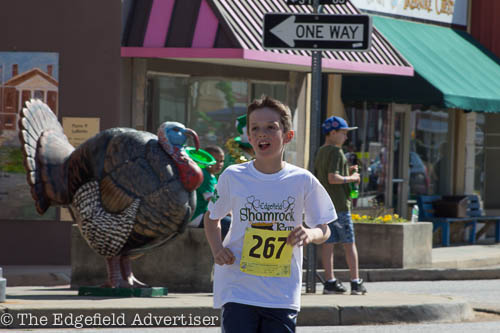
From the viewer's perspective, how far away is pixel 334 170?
36.8ft

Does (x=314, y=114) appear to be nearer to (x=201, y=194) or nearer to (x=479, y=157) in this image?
(x=201, y=194)

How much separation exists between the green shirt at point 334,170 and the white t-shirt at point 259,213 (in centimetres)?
572

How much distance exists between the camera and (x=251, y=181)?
5.45 metres

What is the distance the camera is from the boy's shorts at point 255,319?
5.35 metres

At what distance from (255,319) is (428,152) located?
51.2 feet

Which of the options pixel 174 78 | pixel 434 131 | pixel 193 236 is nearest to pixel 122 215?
pixel 193 236

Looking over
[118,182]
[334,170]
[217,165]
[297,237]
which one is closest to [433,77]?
[217,165]

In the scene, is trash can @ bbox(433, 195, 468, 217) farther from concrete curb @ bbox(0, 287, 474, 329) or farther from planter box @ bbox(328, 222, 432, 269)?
concrete curb @ bbox(0, 287, 474, 329)

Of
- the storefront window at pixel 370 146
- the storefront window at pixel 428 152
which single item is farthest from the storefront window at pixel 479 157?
the storefront window at pixel 370 146

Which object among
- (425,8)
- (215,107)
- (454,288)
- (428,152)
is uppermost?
(425,8)

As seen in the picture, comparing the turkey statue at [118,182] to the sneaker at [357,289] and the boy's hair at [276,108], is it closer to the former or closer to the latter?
the sneaker at [357,289]

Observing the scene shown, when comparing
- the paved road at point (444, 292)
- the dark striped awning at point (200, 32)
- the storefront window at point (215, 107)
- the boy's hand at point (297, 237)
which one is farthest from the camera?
the storefront window at point (215, 107)

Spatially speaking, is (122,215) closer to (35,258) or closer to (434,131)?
(35,258)

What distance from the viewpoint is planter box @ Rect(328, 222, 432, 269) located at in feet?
46.9
